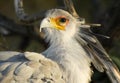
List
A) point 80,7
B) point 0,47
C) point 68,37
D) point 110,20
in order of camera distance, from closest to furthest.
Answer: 1. point 68,37
2. point 0,47
3. point 110,20
4. point 80,7

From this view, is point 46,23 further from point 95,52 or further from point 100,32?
point 100,32

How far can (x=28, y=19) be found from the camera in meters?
4.84

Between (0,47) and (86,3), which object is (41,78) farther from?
(86,3)

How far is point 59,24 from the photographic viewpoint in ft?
13.4

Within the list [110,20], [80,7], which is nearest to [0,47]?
[110,20]

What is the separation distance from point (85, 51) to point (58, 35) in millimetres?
231

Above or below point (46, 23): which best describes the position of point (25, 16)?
below

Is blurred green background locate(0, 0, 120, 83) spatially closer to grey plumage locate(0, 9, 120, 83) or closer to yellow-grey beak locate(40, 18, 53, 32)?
grey plumage locate(0, 9, 120, 83)

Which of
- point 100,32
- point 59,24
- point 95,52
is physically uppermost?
point 59,24

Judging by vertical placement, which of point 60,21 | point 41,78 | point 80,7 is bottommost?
point 80,7

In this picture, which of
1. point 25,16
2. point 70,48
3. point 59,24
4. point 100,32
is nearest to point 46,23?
point 59,24

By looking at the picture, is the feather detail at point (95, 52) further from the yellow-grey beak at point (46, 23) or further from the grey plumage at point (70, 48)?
the yellow-grey beak at point (46, 23)

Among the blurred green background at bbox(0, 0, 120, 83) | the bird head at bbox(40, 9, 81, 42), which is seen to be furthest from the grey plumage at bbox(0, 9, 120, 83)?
the blurred green background at bbox(0, 0, 120, 83)

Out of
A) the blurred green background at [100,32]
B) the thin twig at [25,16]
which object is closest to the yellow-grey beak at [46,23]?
the thin twig at [25,16]
